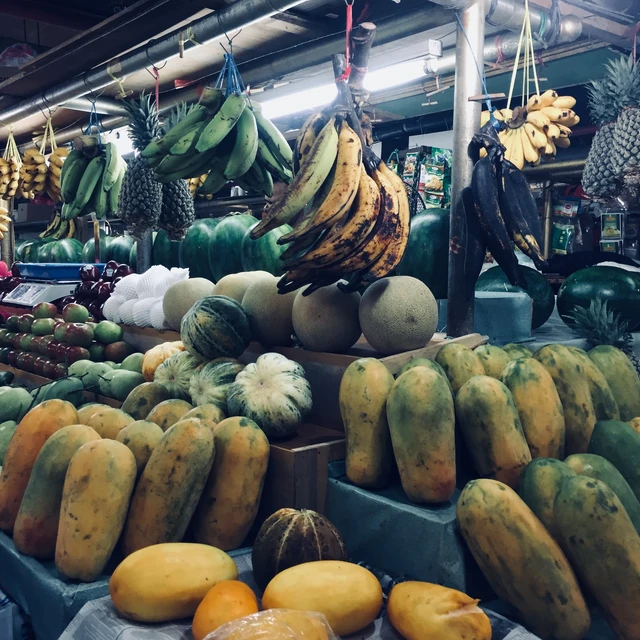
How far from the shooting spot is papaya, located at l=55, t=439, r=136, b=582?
148 cm

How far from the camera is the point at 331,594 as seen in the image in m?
1.23

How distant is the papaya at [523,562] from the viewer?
47.8 inches

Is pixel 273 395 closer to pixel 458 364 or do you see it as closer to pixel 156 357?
pixel 458 364

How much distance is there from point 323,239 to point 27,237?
32.2ft

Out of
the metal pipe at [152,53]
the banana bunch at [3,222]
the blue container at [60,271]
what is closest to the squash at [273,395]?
the metal pipe at [152,53]

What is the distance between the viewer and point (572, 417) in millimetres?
1647

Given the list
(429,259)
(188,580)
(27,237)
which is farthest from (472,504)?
(27,237)

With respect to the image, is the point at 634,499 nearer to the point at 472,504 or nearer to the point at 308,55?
the point at 472,504

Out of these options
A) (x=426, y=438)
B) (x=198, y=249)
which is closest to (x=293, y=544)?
(x=426, y=438)

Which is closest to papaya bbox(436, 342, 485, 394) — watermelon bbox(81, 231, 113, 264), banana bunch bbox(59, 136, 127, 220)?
banana bunch bbox(59, 136, 127, 220)

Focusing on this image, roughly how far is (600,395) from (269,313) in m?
1.04

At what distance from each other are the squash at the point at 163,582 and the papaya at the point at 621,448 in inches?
36.3

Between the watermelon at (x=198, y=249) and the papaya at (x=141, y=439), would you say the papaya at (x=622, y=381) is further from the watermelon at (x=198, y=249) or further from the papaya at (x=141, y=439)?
Answer: the watermelon at (x=198, y=249)

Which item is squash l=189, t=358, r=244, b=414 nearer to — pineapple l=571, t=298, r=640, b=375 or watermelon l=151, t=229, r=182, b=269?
pineapple l=571, t=298, r=640, b=375
